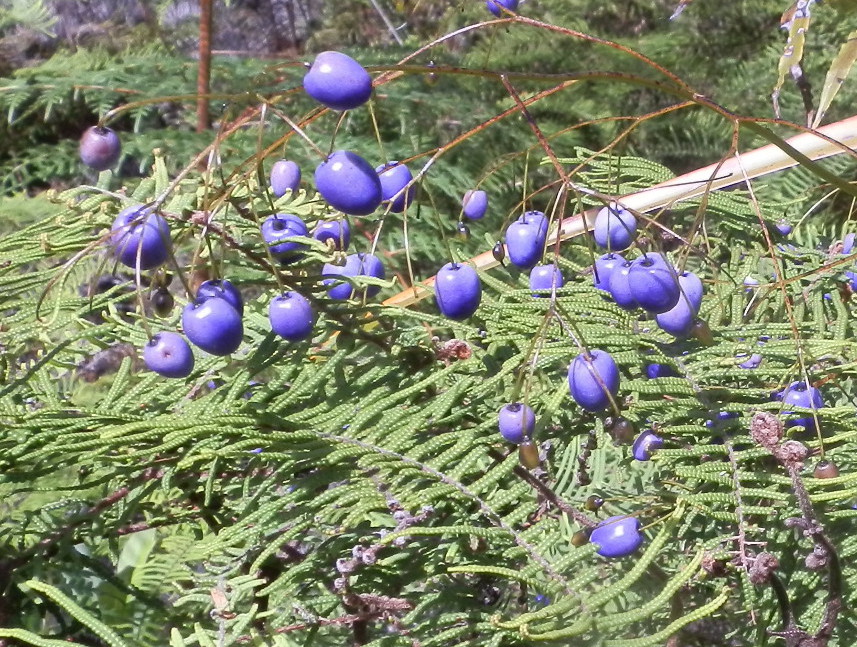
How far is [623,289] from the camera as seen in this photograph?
632 millimetres

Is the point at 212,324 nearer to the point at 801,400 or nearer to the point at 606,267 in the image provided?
the point at 606,267

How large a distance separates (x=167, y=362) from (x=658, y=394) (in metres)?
0.36

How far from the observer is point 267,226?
2.23ft

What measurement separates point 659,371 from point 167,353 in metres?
0.37

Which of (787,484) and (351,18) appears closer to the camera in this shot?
(787,484)

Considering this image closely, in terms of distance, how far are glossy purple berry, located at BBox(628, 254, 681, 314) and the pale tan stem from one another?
0.17 ft

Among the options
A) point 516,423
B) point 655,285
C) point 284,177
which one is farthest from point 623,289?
point 284,177

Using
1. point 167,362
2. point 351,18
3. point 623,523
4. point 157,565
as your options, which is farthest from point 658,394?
point 351,18

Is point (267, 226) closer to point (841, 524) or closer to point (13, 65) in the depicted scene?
point (841, 524)

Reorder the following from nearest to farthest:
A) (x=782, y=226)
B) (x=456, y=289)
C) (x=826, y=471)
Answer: (x=826, y=471) → (x=456, y=289) → (x=782, y=226)

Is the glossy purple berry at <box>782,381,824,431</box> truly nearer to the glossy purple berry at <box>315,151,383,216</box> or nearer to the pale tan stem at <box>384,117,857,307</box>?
the pale tan stem at <box>384,117,857,307</box>

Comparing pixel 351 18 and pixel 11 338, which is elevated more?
pixel 11 338

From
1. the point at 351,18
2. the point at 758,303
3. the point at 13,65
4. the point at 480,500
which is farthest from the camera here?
the point at 351,18

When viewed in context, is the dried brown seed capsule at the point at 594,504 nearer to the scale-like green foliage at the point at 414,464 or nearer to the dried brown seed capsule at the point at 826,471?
the scale-like green foliage at the point at 414,464
